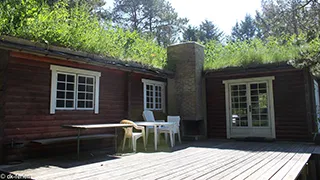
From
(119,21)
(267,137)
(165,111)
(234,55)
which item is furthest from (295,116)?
(119,21)

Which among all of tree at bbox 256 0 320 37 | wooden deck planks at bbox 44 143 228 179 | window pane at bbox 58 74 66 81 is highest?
tree at bbox 256 0 320 37

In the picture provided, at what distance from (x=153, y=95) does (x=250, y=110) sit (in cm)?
323

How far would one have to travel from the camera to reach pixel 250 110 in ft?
26.9

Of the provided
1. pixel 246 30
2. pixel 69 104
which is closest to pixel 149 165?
pixel 69 104

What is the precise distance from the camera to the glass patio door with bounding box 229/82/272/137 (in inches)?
314

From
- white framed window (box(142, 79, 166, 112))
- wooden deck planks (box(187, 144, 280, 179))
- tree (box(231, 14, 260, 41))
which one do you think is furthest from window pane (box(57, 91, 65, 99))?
tree (box(231, 14, 260, 41))

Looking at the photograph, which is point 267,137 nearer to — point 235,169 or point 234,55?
point 234,55

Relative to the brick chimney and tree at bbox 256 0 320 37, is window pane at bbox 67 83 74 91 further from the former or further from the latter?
tree at bbox 256 0 320 37

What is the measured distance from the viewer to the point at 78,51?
581cm

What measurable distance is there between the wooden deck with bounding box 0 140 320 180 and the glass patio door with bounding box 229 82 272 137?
2.64 metres

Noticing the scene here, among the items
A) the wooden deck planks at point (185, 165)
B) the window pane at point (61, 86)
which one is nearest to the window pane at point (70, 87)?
the window pane at point (61, 86)

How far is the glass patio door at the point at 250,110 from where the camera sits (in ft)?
26.2

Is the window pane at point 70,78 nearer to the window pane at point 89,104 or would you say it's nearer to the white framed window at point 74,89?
the white framed window at point 74,89

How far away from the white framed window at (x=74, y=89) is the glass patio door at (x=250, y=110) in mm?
4665
